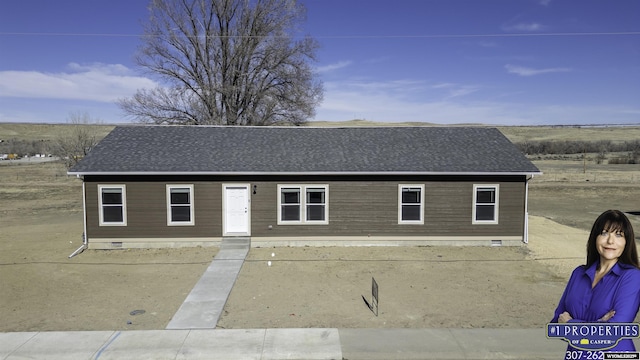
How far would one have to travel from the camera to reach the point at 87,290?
1263 centimetres

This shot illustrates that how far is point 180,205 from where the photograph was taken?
17391 mm

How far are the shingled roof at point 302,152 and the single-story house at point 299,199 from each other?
3.0 inches

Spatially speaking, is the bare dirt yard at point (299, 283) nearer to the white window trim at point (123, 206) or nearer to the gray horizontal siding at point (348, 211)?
the gray horizontal siding at point (348, 211)

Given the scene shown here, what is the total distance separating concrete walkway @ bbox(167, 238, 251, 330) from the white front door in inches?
14.3

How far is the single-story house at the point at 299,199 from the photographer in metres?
17.2

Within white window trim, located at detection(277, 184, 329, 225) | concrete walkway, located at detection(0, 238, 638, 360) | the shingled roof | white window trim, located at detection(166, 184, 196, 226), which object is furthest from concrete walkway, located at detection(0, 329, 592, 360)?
the shingled roof

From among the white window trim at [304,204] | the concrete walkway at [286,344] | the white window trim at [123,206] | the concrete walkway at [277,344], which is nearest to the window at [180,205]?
the white window trim at [123,206]

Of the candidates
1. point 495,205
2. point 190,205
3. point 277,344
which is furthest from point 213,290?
point 495,205

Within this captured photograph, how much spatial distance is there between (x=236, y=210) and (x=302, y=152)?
3550 millimetres

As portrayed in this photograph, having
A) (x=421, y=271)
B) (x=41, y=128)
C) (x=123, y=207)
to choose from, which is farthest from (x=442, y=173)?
(x=41, y=128)

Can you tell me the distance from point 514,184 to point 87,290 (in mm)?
14916

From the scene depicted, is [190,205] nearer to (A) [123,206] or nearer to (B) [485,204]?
(A) [123,206]

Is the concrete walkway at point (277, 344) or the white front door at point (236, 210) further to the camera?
the white front door at point (236, 210)

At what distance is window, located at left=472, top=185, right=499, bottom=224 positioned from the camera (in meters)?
17.8
